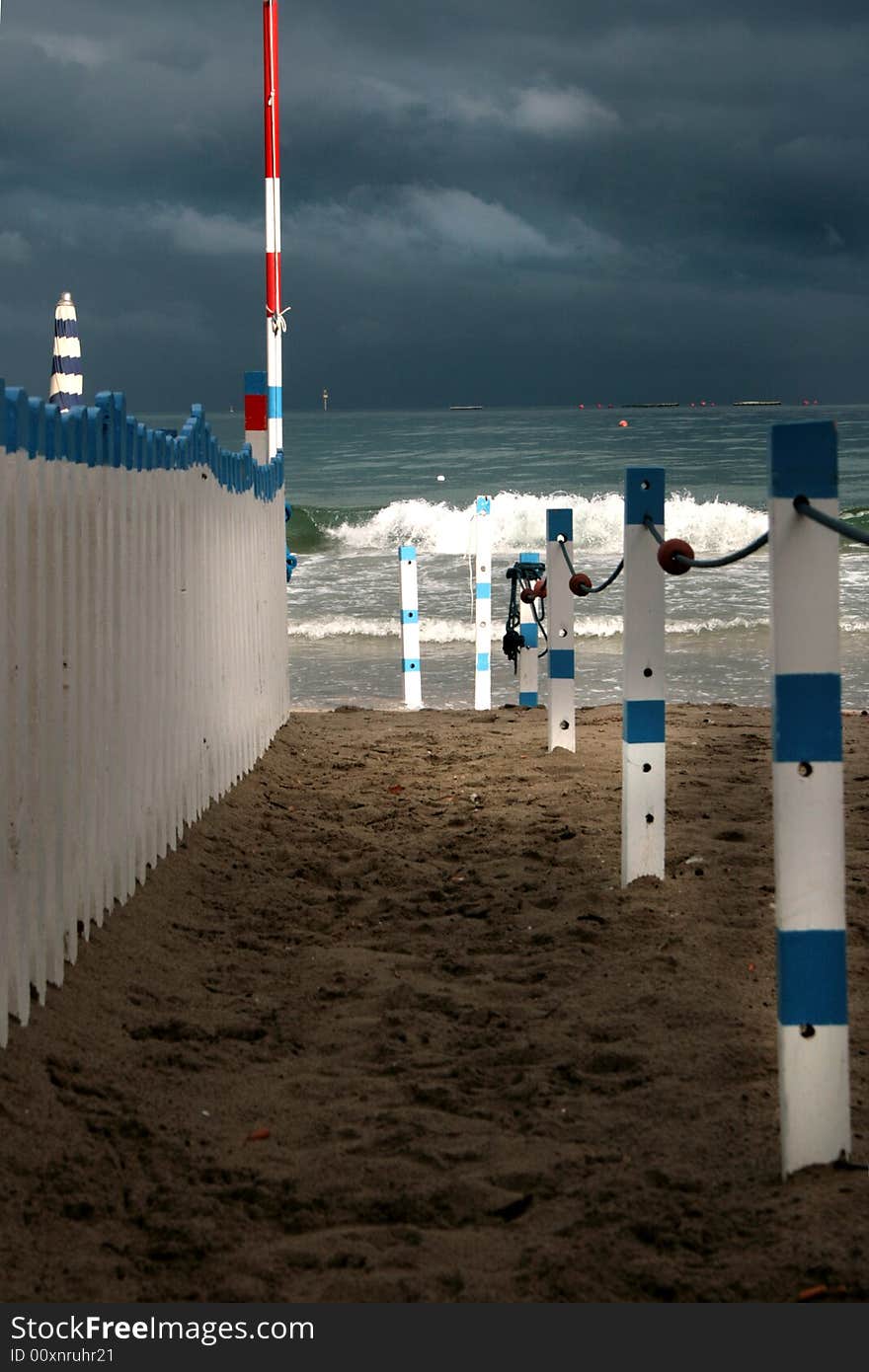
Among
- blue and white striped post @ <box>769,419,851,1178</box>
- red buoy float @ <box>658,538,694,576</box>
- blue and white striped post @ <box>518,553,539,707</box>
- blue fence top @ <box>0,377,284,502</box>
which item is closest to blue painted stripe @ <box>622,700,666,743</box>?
red buoy float @ <box>658,538,694,576</box>

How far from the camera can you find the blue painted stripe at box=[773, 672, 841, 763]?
3.16 metres

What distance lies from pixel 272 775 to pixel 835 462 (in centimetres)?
543

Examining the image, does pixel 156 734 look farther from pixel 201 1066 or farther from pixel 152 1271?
pixel 152 1271

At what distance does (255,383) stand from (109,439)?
4154 mm

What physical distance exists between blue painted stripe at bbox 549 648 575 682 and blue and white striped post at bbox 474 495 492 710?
3254 mm

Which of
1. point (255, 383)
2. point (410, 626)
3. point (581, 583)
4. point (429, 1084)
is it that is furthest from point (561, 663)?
point (429, 1084)

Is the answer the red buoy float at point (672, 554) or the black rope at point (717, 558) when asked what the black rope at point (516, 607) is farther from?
the red buoy float at point (672, 554)

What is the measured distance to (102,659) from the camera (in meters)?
4.92

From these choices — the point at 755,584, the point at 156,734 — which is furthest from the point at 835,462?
the point at 755,584

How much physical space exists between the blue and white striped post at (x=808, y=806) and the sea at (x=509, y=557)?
5.26m

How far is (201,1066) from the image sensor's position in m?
4.06

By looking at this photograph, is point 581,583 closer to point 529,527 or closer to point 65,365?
point 65,365

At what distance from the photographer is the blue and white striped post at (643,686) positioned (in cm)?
557

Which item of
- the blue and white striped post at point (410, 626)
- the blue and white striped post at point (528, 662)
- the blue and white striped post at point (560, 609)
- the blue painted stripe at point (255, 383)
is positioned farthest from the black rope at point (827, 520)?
the blue and white striped post at point (410, 626)
